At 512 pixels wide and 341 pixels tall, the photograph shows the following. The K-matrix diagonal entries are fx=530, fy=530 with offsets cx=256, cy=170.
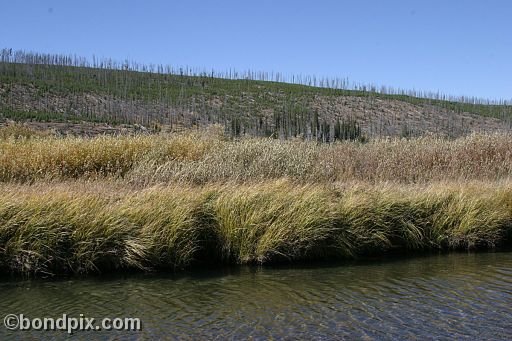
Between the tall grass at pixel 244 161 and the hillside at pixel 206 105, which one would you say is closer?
the tall grass at pixel 244 161

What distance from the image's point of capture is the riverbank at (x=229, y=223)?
7.78 m

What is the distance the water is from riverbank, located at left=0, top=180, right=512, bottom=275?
1.28ft

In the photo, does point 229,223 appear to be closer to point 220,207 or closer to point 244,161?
point 220,207

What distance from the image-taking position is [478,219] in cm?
1035

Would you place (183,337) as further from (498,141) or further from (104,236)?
(498,141)

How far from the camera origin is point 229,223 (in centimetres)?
873

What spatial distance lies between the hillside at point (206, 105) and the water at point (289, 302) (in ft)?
135

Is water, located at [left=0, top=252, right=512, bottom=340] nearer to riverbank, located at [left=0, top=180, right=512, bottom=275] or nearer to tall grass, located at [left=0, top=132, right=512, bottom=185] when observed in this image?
riverbank, located at [left=0, top=180, right=512, bottom=275]

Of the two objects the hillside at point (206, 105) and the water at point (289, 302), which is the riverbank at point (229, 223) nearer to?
the water at point (289, 302)

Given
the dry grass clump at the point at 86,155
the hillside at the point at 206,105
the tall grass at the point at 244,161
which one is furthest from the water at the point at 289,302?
the hillside at the point at 206,105

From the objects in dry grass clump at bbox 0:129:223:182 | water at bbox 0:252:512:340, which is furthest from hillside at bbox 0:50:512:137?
water at bbox 0:252:512:340

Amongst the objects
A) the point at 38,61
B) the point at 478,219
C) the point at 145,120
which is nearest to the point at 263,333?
the point at 478,219

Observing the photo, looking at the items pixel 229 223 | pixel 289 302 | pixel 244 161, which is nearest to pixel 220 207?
pixel 229 223

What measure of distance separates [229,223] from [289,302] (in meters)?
2.32
